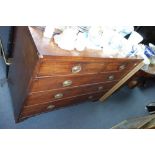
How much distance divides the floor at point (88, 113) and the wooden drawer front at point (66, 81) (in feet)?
1.57

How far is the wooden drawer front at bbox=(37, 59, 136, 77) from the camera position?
134cm

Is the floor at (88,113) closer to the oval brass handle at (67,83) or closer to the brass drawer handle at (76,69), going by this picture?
the oval brass handle at (67,83)

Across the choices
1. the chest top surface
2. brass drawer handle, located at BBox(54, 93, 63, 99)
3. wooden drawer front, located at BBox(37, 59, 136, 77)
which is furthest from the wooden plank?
the chest top surface

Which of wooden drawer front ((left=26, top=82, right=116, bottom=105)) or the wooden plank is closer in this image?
wooden drawer front ((left=26, top=82, right=116, bottom=105))

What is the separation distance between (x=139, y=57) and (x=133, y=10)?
1.38 m

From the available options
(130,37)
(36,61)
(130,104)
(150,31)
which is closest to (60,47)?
(36,61)

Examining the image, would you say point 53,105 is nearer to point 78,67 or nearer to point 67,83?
point 67,83

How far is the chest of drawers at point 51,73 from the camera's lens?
1.32 meters

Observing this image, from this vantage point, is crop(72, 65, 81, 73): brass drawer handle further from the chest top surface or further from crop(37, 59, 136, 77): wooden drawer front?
the chest top surface

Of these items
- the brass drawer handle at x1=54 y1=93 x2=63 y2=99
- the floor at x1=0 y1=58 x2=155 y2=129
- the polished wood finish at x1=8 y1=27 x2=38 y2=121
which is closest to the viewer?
the polished wood finish at x1=8 y1=27 x2=38 y2=121

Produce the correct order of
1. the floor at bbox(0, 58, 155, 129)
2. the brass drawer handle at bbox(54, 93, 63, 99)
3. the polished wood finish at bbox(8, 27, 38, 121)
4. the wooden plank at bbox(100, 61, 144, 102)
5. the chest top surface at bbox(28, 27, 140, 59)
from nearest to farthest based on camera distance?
the chest top surface at bbox(28, 27, 140, 59) → the polished wood finish at bbox(8, 27, 38, 121) → the brass drawer handle at bbox(54, 93, 63, 99) → the floor at bbox(0, 58, 155, 129) → the wooden plank at bbox(100, 61, 144, 102)

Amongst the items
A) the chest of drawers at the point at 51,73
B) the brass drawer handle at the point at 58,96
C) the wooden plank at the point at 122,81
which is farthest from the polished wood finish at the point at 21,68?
the wooden plank at the point at 122,81

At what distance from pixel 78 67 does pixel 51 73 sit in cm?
21

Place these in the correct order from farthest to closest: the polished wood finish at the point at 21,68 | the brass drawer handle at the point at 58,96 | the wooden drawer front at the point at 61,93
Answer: the brass drawer handle at the point at 58,96, the wooden drawer front at the point at 61,93, the polished wood finish at the point at 21,68
